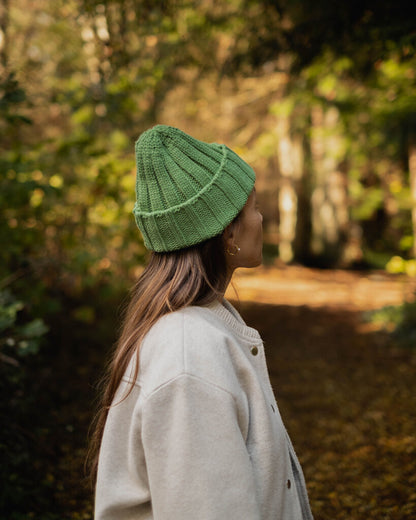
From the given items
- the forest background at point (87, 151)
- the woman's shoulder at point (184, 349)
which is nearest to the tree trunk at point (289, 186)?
the forest background at point (87, 151)

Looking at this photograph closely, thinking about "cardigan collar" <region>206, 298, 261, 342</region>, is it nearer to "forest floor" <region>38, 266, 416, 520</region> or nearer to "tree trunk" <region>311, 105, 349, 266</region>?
"forest floor" <region>38, 266, 416, 520</region>

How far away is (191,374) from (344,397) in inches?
193

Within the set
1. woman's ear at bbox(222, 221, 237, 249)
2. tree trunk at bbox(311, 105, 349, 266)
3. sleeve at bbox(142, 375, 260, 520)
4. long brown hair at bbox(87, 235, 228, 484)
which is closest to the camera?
sleeve at bbox(142, 375, 260, 520)

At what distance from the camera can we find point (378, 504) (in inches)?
139

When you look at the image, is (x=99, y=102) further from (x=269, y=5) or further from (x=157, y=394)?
(x=157, y=394)

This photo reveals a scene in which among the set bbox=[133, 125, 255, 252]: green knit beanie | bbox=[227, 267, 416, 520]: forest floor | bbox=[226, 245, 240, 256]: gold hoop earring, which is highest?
bbox=[133, 125, 255, 252]: green knit beanie

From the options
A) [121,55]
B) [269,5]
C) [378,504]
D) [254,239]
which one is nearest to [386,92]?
[269,5]

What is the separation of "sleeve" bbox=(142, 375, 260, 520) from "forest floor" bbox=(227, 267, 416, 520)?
3.30 ft

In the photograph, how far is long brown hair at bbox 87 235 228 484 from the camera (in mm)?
1516

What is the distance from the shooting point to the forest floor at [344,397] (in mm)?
3734

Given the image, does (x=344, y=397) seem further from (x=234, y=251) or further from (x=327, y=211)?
(x=327, y=211)

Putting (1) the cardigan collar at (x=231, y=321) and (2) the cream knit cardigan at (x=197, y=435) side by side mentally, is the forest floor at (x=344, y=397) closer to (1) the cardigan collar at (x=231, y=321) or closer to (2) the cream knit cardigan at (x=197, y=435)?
(1) the cardigan collar at (x=231, y=321)

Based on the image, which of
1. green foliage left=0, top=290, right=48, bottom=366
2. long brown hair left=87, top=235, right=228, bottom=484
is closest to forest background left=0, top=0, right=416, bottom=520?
green foliage left=0, top=290, right=48, bottom=366

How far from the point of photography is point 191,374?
4.14 ft
